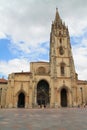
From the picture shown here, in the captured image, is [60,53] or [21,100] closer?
[21,100]

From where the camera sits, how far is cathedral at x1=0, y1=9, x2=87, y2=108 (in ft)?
162

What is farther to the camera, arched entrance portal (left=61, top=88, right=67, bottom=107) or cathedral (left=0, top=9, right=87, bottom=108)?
arched entrance portal (left=61, top=88, right=67, bottom=107)

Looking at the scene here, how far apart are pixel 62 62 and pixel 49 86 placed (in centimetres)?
831

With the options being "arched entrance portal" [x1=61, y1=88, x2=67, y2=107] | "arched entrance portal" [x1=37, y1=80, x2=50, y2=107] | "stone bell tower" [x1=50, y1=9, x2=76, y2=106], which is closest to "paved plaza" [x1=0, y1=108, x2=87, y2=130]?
"stone bell tower" [x1=50, y1=9, x2=76, y2=106]

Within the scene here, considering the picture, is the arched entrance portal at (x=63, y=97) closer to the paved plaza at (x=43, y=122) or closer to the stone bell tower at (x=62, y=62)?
the stone bell tower at (x=62, y=62)

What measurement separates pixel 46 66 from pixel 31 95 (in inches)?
459

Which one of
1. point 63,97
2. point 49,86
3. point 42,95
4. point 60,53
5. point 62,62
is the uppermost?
point 60,53

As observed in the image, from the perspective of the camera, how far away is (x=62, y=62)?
54.4 metres

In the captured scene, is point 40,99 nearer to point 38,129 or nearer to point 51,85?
point 51,85

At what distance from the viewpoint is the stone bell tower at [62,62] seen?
2016 inches

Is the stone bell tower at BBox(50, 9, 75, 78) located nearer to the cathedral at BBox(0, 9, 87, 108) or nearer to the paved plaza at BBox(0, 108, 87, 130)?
the cathedral at BBox(0, 9, 87, 108)

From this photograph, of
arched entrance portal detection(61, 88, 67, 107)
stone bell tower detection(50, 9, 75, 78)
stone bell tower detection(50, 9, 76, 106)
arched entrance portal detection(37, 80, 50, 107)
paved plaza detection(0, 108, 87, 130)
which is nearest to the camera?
paved plaza detection(0, 108, 87, 130)

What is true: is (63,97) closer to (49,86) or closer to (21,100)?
(49,86)

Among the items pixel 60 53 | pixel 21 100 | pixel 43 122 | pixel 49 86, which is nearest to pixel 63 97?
pixel 49 86
